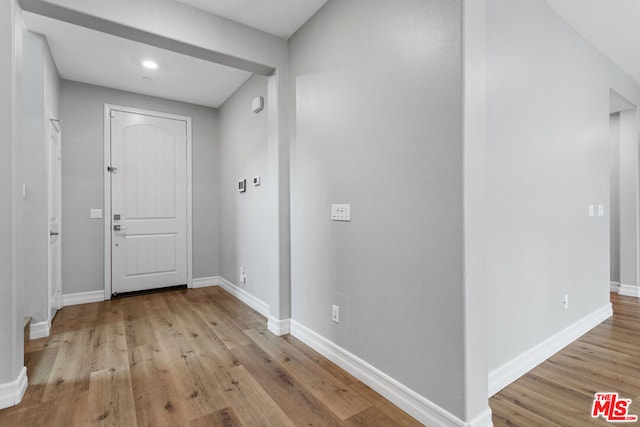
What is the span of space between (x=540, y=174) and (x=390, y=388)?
1741 millimetres

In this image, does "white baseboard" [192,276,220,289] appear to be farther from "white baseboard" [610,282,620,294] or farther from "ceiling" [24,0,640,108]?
"white baseboard" [610,282,620,294]

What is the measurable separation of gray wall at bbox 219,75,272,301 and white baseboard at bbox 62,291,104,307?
1474 mm

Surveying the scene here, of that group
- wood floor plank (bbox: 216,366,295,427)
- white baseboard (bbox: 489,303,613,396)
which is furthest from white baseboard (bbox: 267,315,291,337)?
white baseboard (bbox: 489,303,613,396)

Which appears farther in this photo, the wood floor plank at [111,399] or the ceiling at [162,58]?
the ceiling at [162,58]

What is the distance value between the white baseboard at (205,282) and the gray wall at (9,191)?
2.74m

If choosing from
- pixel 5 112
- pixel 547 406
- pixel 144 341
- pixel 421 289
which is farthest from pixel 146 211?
pixel 547 406

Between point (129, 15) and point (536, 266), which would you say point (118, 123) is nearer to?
point (129, 15)

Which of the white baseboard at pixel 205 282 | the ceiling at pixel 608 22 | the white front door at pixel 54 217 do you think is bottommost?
the white baseboard at pixel 205 282

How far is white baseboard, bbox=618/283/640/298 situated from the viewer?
3.82m

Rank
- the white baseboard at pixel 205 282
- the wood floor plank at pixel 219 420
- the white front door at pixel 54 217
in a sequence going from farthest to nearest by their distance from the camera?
the white baseboard at pixel 205 282 < the white front door at pixel 54 217 < the wood floor plank at pixel 219 420

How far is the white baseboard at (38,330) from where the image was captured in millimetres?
2691

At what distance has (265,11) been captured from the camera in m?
2.41

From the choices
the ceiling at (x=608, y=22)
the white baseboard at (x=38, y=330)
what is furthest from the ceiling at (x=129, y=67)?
the ceiling at (x=608, y=22)

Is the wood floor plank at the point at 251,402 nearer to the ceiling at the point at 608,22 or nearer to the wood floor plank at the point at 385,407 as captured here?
the wood floor plank at the point at 385,407
